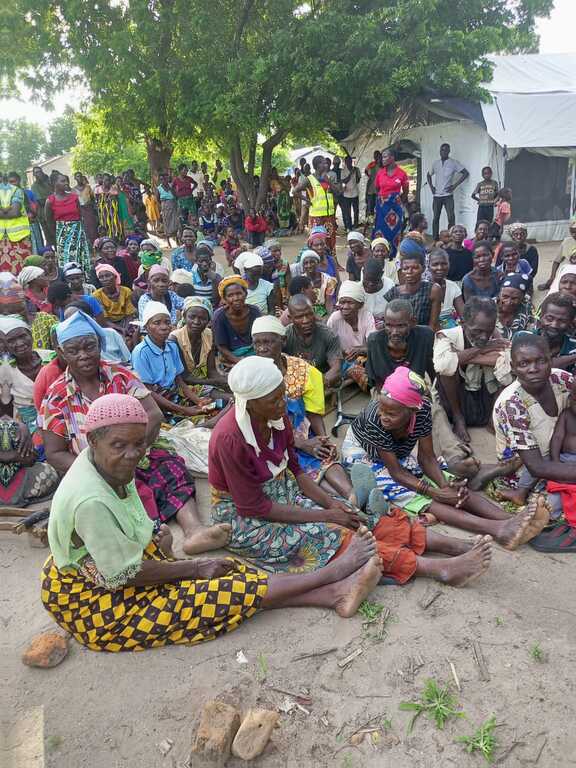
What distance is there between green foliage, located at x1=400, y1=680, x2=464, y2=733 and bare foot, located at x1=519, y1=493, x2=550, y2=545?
3.33 feet

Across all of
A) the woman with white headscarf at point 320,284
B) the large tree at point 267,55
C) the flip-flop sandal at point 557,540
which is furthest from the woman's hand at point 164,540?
the large tree at point 267,55

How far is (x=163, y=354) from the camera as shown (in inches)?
188

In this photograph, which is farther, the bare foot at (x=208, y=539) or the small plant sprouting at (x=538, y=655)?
the bare foot at (x=208, y=539)

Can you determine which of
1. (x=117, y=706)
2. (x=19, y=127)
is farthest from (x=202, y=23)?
(x=19, y=127)

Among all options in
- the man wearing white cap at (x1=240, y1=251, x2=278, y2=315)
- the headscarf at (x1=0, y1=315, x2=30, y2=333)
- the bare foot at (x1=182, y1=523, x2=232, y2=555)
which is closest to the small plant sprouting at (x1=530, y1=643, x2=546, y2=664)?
the bare foot at (x1=182, y1=523, x2=232, y2=555)

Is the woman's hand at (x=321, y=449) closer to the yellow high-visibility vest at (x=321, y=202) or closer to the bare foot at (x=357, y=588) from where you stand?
the bare foot at (x=357, y=588)

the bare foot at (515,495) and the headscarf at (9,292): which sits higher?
the headscarf at (9,292)

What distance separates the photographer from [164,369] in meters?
4.79

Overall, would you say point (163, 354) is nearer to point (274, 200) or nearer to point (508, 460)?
point (508, 460)

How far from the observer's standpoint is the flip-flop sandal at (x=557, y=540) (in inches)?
126

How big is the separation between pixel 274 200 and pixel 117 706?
48.2ft

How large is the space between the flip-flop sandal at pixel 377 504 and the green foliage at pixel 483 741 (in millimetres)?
1111

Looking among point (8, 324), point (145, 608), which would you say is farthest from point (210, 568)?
point (8, 324)

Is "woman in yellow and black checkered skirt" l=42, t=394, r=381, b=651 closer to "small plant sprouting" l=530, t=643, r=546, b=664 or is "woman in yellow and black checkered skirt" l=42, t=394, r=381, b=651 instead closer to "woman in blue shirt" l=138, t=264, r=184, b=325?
"small plant sprouting" l=530, t=643, r=546, b=664
